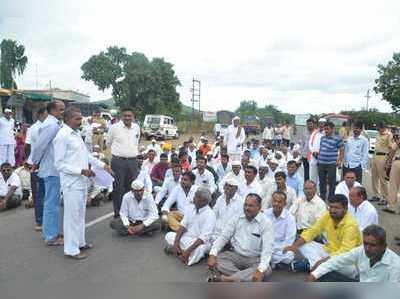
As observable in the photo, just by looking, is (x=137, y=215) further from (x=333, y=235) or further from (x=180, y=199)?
(x=333, y=235)

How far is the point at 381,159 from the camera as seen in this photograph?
28.7 feet

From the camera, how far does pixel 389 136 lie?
335 inches

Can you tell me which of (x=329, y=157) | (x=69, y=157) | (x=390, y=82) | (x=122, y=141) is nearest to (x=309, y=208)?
(x=329, y=157)

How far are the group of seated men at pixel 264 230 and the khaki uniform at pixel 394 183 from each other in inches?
83.0

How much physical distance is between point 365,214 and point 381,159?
415cm

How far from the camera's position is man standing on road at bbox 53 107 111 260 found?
4.96m

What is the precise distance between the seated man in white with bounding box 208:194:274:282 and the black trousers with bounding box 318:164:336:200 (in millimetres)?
4126

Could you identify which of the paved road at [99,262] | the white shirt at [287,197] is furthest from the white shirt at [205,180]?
the paved road at [99,262]

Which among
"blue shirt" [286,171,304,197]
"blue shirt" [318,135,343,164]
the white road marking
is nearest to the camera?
the white road marking

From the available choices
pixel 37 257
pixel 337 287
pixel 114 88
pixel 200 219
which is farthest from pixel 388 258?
pixel 114 88

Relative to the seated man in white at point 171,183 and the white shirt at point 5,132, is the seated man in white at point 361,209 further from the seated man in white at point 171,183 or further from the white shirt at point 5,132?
the white shirt at point 5,132

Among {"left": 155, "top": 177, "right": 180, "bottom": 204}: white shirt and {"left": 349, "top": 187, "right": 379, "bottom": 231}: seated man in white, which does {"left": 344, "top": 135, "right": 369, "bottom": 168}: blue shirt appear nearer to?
{"left": 349, "top": 187, "right": 379, "bottom": 231}: seated man in white

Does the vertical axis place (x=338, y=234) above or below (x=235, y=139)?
below

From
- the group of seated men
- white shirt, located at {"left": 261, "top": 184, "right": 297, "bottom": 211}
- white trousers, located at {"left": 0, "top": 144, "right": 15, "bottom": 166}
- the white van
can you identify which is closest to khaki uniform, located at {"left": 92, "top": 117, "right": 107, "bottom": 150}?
white trousers, located at {"left": 0, "top": 144, "right": 15, "bottom": 166}
